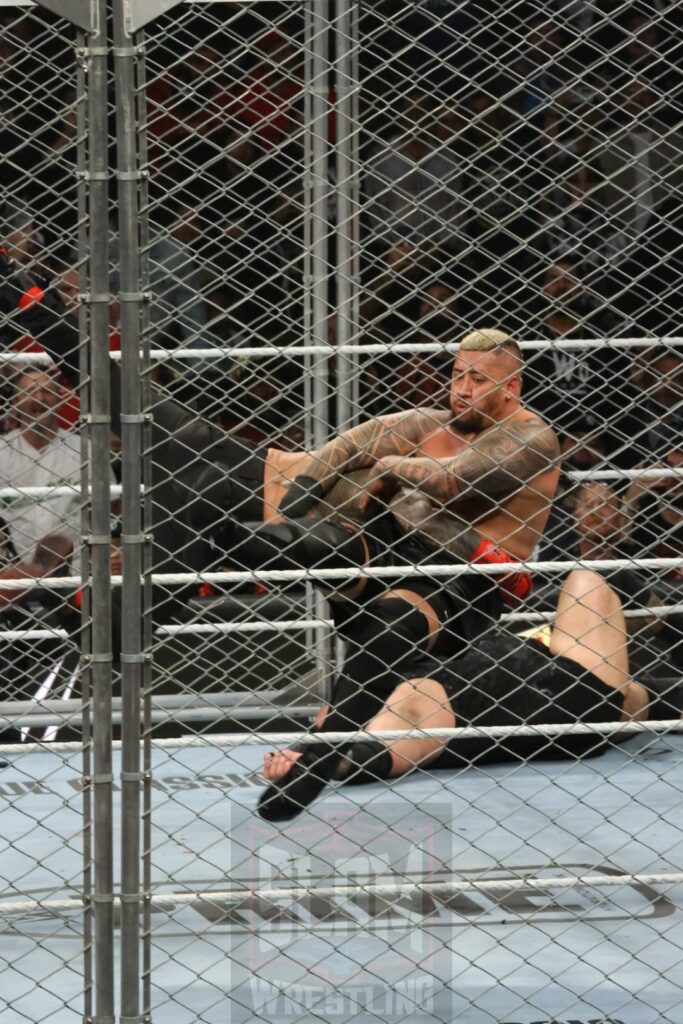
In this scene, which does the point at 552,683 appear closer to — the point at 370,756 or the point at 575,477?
the point at 370,756

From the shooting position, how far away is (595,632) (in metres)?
3.24

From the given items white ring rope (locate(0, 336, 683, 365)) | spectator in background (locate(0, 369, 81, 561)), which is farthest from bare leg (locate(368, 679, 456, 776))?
spectator in background (locate(0, 369, 81, 561))

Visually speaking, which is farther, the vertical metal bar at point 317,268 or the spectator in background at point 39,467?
the spectator in background at point 39,467

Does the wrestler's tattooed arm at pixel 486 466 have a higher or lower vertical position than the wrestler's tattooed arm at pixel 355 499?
higher

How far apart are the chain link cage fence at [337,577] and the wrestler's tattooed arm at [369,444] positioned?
0.04 feet

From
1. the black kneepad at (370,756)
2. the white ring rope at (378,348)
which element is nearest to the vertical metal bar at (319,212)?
the white ring rope at (378,348)

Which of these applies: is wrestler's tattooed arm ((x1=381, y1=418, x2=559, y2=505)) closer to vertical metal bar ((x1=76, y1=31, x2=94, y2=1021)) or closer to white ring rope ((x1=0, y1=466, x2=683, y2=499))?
white ring rope ((x1=0, y1=466, x2=683, y2=499))

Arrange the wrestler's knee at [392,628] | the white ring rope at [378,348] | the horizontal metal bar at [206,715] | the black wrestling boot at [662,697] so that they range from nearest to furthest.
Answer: the white ring rope at [378,348] < the wrestler's knee at [392,628] < the horizontal metal bar at [206,715] < the black wrestling boot at [662,697]

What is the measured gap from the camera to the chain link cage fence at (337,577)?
1581 millimetres

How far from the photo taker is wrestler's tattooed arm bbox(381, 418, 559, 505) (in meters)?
2.74

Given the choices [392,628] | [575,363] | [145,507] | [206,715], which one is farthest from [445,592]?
[145,507]

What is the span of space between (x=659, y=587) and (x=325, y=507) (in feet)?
3.38

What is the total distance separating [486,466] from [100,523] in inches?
55.1

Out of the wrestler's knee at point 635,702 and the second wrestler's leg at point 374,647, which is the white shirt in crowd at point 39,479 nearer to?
the second wrestler's leg at point 374,647
